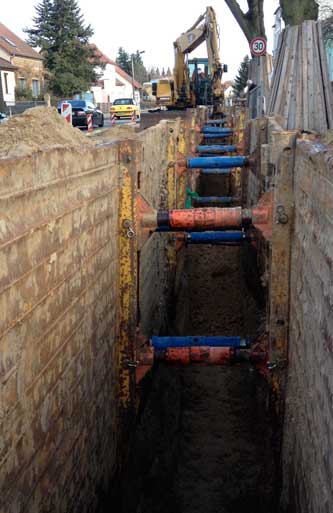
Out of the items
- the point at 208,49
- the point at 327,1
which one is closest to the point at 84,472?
the point at 208,49

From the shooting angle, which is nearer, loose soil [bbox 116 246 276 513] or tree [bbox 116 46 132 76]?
loose soil [bbox 116 246 276 513]

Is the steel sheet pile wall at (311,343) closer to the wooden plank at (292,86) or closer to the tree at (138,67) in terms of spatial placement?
the wooden plank at (292,86)

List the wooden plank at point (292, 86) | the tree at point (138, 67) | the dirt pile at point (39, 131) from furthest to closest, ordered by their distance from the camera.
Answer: the tree at point (138, 67) < the wooden plank at point (292, 86) < the dirt pile at point (39, 131)

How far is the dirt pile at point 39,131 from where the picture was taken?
2.90m

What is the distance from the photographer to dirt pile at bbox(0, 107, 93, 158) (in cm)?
290

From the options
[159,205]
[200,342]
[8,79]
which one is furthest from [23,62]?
[200,342]

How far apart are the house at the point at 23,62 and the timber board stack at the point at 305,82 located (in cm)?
3827

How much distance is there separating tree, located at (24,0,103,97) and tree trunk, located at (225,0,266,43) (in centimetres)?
2981

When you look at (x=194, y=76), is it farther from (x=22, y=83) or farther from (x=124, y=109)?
(x=22, y=83)

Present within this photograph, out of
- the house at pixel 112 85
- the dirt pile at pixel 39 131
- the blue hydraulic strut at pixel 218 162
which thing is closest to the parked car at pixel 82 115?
the blue hydraulic strut at pixel 218 162

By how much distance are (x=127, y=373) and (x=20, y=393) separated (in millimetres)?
2064

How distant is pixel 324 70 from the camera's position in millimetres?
7262

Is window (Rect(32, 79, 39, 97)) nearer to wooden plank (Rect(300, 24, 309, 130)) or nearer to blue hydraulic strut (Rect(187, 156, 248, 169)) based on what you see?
wooden plank (Rect(300, 24, 309, 130))

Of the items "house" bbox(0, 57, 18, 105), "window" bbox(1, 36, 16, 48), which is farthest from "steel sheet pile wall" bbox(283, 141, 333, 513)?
"window" bbox(1, 36, 16, 48)
